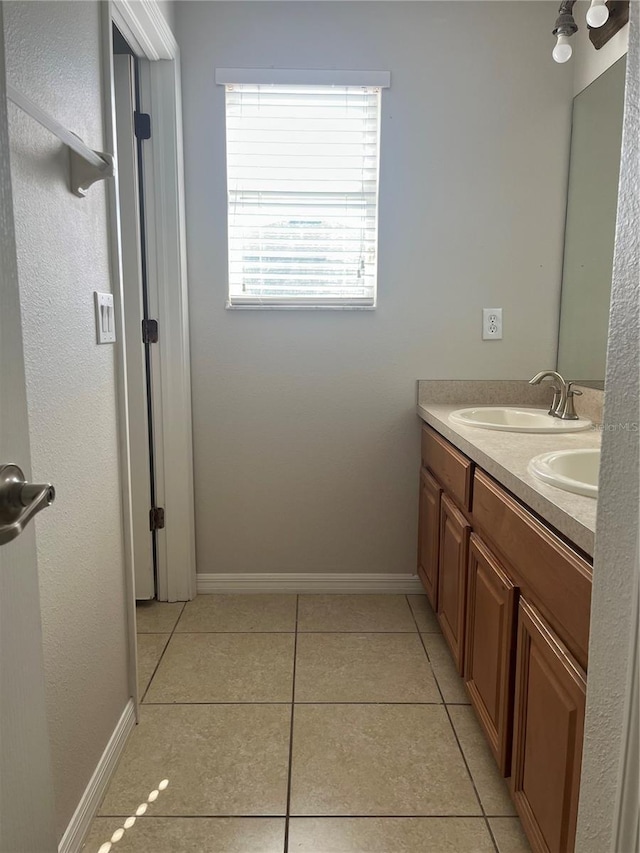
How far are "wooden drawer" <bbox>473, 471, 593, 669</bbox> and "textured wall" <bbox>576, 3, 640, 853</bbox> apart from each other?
24 centimetres

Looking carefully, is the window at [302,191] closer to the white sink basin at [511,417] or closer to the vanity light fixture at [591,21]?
the white sink basin at [511,417]

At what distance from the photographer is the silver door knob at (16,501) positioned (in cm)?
63

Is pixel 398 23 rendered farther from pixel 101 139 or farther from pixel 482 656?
pixel 482 656

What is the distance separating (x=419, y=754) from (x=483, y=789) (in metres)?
0.19

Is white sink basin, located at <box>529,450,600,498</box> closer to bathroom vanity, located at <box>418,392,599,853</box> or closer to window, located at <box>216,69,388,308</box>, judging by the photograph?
bathroom vanity, located at <box>418,392,599,853</box>

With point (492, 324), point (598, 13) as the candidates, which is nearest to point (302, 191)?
point (492, 324)

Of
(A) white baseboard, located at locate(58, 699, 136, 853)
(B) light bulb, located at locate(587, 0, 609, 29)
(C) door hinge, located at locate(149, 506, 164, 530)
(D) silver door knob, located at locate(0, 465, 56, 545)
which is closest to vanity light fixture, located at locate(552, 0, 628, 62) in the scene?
(B) light bulb, located at locate(587, 0, 609, 29)

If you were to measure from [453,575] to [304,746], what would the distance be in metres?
0.69

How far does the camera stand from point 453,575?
77.7 inches

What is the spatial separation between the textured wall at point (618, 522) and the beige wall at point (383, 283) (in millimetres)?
1810

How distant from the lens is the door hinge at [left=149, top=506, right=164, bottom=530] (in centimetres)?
255

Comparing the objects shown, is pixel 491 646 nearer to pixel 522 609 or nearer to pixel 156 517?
pixel 522 609

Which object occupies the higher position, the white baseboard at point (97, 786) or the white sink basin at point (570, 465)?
the white sink basin at point (570, 465)

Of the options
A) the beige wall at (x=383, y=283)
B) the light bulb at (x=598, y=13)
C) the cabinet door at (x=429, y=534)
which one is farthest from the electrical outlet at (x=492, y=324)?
the light bulb at (x=598, y=13)
